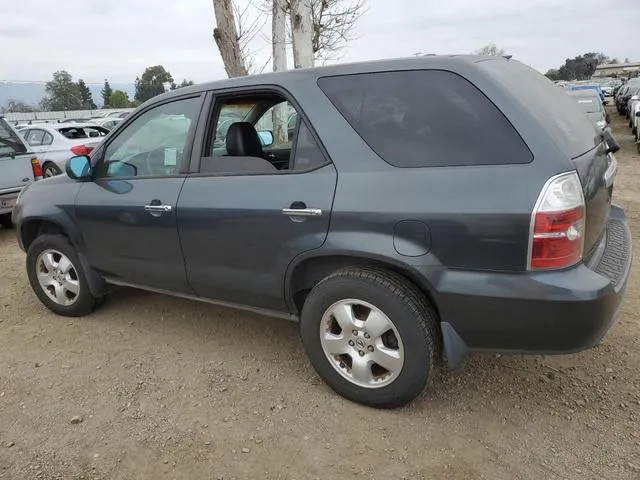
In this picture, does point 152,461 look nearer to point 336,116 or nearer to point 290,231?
point 290,231

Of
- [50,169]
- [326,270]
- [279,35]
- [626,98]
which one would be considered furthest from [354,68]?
[626,98]

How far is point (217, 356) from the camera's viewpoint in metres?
3.50

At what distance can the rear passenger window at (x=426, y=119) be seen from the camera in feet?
7.63

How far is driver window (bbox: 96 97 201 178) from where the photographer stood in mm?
3369

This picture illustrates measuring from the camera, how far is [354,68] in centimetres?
275

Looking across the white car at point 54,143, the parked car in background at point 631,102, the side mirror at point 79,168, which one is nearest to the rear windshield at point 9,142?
the white car at point 54,143

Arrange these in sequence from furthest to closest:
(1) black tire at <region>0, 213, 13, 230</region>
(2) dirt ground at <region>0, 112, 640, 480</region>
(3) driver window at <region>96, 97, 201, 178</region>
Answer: (1) black tire at <region>0, 213, 13, 230</region>, (3) driver window at <region>96, 97, 201, 178</region>, (2) dirt ground at <region>0, 112, 640, 480</region>

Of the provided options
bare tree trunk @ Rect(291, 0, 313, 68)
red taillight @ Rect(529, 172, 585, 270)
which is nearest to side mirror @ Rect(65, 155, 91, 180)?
→ red taillight @ Rect(529, 172, 585, 270)

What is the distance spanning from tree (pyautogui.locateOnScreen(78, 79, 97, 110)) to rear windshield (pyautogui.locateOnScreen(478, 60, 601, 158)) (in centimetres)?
7900

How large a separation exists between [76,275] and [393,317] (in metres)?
2.72

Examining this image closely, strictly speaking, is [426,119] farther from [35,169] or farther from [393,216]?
[35,169]

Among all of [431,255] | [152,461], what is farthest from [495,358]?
[152,461]

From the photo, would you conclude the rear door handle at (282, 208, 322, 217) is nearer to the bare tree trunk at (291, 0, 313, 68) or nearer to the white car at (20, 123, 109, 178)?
the bare tree trunk at (291, 0, 313, 68)

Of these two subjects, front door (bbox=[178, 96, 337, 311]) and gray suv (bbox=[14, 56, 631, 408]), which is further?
front door (bbox=[178, 96, 337, 311])
